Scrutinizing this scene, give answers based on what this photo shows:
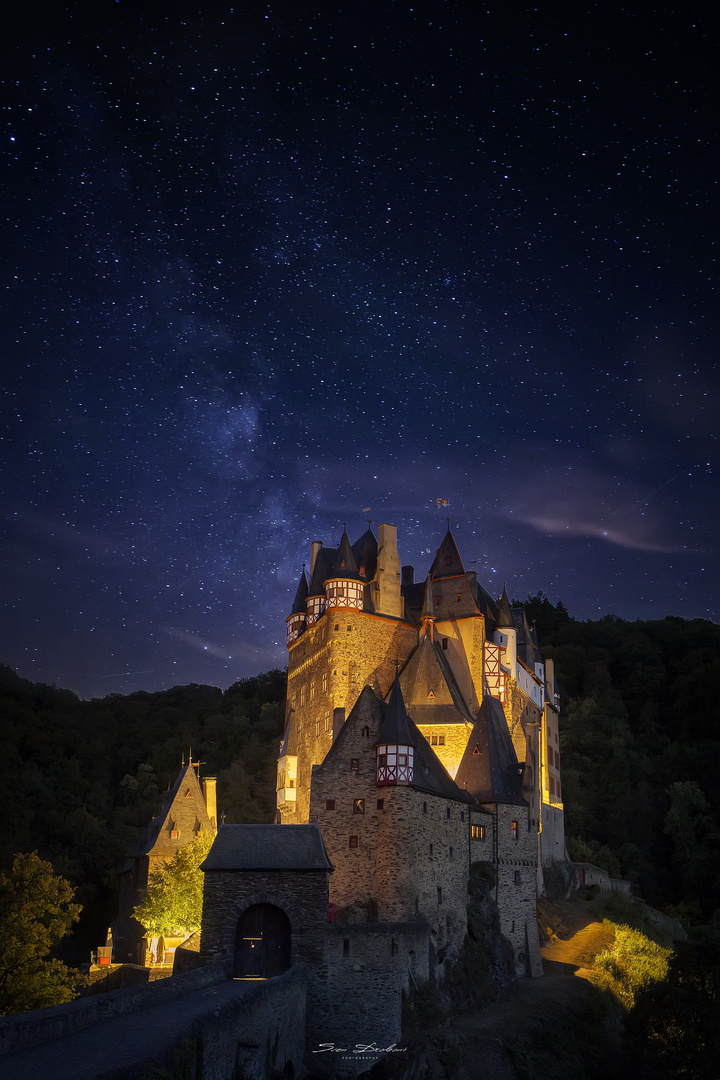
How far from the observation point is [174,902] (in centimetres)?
3975

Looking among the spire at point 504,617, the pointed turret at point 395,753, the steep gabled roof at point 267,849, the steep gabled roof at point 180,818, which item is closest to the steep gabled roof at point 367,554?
the spire at point 504,617

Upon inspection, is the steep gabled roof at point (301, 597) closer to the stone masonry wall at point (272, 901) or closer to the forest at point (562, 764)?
the forest at point (562, 764)

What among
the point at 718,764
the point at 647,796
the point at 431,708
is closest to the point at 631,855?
the point at 647,796

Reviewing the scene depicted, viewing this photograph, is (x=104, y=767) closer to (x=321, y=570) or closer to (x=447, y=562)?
(x=321, y=570)

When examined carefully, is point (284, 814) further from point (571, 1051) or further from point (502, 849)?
point (571, 1051)

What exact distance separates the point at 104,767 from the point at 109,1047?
199 ft

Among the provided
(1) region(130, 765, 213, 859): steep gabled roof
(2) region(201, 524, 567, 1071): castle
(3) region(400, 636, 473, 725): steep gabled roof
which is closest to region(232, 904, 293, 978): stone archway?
(2) region(201, 524, 567, 1071): castle

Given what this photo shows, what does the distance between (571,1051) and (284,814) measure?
22.4m

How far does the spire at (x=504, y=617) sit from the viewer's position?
178 ft

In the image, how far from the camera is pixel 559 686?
8738cm

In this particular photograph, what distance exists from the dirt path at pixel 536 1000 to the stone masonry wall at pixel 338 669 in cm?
1445

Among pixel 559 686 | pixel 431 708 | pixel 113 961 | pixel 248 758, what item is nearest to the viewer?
pixel 113 961

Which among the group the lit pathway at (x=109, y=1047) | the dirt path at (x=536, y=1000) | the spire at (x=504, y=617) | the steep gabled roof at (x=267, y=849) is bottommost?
the dirt path at (x=536, y=1000)

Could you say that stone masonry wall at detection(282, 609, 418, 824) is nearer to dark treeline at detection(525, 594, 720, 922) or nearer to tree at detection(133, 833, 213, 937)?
tree at detection(133, 833, 213, 937)
